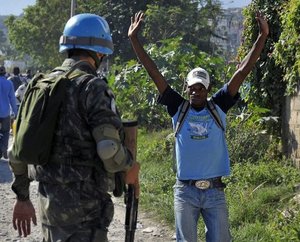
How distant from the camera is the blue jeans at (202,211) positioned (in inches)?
159

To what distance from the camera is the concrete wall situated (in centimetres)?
750

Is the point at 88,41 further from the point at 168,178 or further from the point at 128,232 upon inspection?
the point at 168,178

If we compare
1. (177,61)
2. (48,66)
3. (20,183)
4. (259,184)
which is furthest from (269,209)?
(48,66)

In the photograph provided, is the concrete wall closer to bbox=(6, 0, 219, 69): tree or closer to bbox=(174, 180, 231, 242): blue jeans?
bbox=(174, 180, 231, 242): blue jeans

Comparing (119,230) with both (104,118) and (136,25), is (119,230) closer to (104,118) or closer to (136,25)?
(136,25)

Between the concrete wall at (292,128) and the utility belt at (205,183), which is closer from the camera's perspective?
the utility belt at (205,183)

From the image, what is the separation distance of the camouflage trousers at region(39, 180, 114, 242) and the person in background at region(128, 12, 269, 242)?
1120mm

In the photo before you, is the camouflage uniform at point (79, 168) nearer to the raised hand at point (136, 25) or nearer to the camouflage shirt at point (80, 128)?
the camouflage shirt at point (80, 128)

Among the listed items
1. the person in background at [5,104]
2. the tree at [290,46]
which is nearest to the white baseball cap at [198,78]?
the tree at [290,46]

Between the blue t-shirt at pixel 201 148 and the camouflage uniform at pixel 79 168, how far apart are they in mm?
1114

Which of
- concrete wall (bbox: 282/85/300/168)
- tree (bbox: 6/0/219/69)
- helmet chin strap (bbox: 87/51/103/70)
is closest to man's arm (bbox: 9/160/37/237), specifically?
helmet chin strap (bbox: 87/51/103/70)

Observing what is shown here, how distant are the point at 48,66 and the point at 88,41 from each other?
48517mm

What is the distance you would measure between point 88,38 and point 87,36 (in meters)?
0.01

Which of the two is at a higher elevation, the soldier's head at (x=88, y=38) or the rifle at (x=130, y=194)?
the soldier's head at (x=88, y=38)
